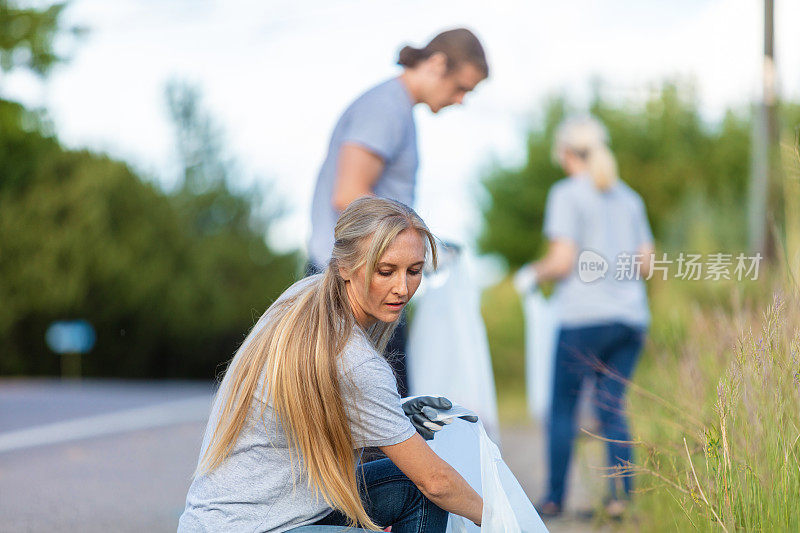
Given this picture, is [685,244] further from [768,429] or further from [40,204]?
[40,204]

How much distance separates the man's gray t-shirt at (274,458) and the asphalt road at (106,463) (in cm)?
181

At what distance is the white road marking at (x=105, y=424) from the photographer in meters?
5.98

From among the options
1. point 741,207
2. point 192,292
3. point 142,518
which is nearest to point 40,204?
point 192,292

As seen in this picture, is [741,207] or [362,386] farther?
[741,207]

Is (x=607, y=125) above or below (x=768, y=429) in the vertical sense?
above

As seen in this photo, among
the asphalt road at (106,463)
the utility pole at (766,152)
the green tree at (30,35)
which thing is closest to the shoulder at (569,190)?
the asphalt road at (106,463)

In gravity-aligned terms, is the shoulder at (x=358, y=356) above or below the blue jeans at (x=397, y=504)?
above

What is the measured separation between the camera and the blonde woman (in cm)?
220

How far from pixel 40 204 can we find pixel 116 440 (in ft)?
45.1

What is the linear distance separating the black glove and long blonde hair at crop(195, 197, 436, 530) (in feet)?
0.92

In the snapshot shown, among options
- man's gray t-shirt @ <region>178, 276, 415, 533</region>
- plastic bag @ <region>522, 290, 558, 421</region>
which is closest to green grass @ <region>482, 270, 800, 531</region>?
man's gray t-shirt @ <region>178, 276, 415, 533</region>

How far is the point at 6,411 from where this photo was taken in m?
7.57

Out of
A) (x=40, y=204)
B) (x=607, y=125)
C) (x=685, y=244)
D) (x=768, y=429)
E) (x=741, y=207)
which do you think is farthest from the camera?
(x=607, y=125)

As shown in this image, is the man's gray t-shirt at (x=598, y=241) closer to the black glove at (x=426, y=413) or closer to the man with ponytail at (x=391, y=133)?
the man with ponytail at (x=391, y=133)
